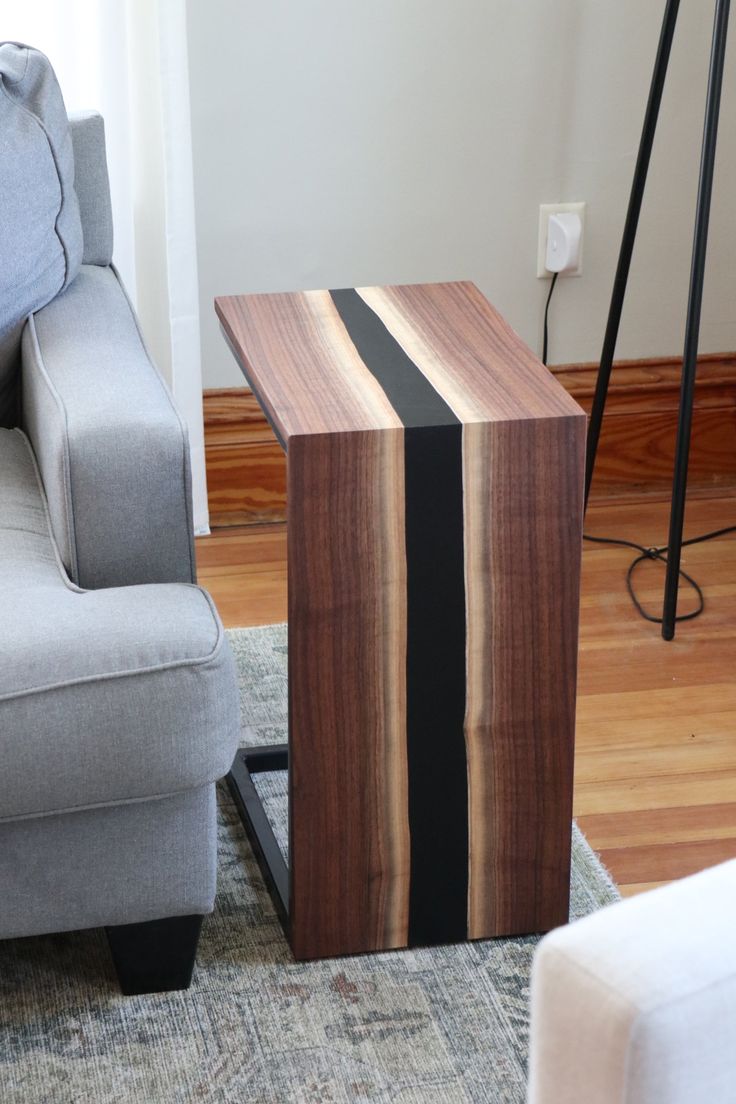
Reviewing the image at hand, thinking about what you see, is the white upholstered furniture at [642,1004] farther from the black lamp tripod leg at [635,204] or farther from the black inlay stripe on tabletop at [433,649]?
the black lamp tripod leg at [635,204]

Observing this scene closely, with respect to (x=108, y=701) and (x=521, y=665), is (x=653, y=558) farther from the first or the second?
(x=108, y=701)

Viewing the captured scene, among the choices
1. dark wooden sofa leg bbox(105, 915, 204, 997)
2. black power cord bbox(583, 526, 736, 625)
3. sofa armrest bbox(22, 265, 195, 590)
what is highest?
sofa armrest bbox(22, 265, 195, 590)

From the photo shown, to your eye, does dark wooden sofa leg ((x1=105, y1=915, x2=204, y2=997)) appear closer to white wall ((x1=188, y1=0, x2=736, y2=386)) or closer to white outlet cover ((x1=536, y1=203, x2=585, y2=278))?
white wall ((x1=188, y1=0, x2=736, y2=386))

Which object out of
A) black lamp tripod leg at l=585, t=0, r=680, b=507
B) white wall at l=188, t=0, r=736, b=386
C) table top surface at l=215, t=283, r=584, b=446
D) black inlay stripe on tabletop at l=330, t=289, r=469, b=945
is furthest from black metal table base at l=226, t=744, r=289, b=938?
white wall at l=188, t=0, r=736, b=386

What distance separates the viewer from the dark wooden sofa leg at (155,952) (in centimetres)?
126

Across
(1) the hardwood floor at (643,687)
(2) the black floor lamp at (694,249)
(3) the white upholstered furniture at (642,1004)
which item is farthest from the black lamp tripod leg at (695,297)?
(3) the white upholstered furniture at (642,1004)

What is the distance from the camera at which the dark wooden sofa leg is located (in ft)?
4.14

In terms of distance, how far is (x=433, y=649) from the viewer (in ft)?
4.10

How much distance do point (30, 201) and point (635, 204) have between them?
0.92m

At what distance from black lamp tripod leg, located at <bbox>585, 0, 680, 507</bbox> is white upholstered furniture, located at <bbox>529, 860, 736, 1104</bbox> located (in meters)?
1.64

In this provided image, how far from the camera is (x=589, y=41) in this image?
226cm

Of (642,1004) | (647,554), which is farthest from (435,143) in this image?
(642,1004)

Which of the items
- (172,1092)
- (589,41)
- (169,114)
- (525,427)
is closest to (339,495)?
(525,427)

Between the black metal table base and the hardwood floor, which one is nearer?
the black metal table base
